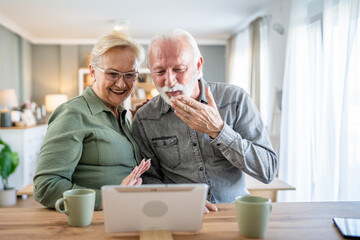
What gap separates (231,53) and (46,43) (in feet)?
13.5

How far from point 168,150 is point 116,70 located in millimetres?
438

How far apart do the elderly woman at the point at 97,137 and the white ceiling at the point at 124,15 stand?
12.7 ft

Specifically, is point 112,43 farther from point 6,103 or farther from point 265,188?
point 6,103

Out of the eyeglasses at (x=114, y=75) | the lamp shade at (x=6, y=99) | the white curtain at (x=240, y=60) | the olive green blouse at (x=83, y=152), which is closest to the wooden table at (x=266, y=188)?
the olive green blouse at (x=83, y=152)

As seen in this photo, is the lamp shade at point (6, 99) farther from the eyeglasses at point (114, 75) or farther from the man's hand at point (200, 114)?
the man's hand at point (200, 114)

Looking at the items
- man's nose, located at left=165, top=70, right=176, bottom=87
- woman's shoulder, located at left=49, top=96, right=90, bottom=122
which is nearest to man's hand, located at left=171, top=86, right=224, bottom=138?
man's nose, located at left=165, top=70, right=176, bottom=87

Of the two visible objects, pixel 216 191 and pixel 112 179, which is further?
pixel 216 191

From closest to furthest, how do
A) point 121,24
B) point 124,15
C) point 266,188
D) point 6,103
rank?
point 266,188, point 6,103, point 124,15, point 121,24

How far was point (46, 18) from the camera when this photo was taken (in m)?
6.62

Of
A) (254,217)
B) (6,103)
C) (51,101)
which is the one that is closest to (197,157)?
(254,217)

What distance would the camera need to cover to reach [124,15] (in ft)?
21.0

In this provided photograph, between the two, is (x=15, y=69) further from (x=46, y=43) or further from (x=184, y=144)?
(x=184, y=144)

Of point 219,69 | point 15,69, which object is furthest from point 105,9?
point 219,69

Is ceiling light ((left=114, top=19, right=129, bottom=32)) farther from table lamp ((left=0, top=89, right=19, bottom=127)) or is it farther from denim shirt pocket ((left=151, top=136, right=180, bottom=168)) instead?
denim shirt pocket ((left=151, top=136, right=180, bottom=168))
